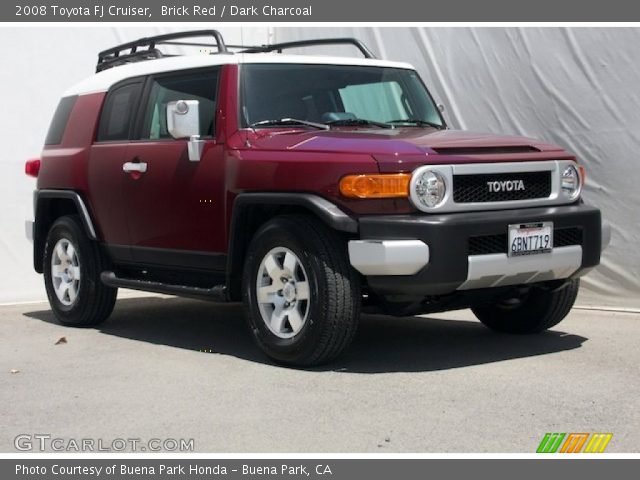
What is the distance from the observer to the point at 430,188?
608cm

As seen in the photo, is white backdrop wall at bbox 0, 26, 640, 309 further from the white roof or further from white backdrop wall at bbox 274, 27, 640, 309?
the white roof

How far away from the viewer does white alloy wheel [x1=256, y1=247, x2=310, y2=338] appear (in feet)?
21.0

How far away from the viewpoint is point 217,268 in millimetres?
7090

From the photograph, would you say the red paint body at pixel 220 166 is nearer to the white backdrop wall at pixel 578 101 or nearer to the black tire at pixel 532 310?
the black tire at pixel 532 310

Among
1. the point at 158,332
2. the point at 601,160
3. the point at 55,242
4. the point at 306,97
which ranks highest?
the point at 306,97

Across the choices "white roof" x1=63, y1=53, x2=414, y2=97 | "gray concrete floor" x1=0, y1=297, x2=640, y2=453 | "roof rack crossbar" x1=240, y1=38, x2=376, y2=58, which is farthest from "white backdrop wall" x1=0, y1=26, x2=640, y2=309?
"roof rack crossbar" x1=240, y1=38, x2=376, y2=58

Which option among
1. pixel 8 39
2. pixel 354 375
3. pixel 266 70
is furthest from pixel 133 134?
pixel 8 39

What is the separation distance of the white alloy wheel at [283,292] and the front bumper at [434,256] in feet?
1.40


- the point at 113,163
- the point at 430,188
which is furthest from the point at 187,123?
the point at 430,188

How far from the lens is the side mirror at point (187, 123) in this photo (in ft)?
22.9

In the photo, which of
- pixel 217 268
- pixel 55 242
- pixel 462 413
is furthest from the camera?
pixel 55 242

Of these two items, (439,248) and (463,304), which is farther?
(463,304)

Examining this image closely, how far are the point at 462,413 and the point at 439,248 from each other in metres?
1.02

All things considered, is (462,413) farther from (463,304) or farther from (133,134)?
(133,134)
